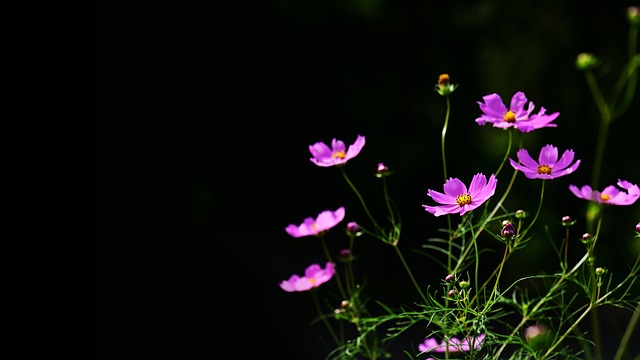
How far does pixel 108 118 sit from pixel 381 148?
64.9 inches

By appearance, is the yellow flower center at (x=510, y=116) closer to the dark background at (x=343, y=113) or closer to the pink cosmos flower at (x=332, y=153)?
the pink cosmos flower at (x=332, y=153)

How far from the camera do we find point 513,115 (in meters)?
0.95

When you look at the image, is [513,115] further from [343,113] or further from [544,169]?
[343,113]

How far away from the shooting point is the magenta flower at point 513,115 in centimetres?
92

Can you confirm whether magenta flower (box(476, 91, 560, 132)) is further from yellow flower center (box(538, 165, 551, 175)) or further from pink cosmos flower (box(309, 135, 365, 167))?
pink cosmos flower (box(309, 135, 365, 167))

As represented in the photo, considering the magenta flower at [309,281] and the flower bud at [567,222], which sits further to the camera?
the magenta flower at [309,281]

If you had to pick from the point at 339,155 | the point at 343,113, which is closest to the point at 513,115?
the point at 339,155

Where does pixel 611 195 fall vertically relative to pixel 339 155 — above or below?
below

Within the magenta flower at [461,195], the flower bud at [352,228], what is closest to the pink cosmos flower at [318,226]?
the flower bud at [352,228]

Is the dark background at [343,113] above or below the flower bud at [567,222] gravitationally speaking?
above

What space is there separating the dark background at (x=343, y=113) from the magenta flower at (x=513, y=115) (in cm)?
167

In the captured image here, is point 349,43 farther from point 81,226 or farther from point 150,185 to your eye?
point 81,226

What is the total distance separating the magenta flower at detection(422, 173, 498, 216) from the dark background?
5.56 ft

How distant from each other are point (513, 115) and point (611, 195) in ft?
0.48
